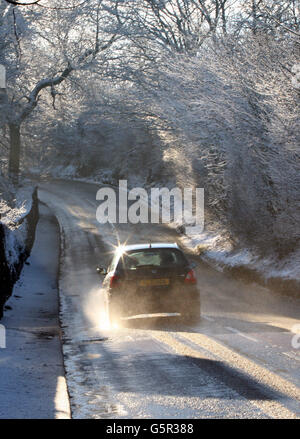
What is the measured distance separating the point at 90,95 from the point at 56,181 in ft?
129

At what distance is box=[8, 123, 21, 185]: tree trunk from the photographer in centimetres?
4119

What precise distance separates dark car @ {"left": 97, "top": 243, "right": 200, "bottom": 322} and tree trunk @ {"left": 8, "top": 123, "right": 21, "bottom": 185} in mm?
29270

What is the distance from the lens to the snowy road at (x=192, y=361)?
686 centimetres

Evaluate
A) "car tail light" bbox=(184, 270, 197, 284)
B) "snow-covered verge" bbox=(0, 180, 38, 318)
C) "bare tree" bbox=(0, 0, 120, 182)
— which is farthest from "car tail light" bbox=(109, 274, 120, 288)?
"bare tree" bbox=(0, 0, 120, 182)

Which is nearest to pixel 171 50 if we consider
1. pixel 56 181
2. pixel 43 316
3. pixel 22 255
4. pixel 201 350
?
pixel 22 255

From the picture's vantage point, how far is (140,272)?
1319 centimetres

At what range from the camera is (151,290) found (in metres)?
13.0

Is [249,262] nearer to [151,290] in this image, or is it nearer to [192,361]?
[151,290]

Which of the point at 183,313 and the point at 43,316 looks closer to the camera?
the point at 183,313

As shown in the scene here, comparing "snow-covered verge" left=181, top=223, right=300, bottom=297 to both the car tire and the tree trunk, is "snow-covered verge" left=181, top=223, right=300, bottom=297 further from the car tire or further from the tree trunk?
the tree trunk

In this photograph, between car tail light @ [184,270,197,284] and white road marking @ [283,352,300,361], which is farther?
car tail light @ [184,270,197,284]

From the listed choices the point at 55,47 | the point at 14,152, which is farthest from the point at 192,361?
the point at 14,152

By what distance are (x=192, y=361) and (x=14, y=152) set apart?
3426 centimetres

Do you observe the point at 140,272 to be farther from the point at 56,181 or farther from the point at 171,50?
the point at 56,181
